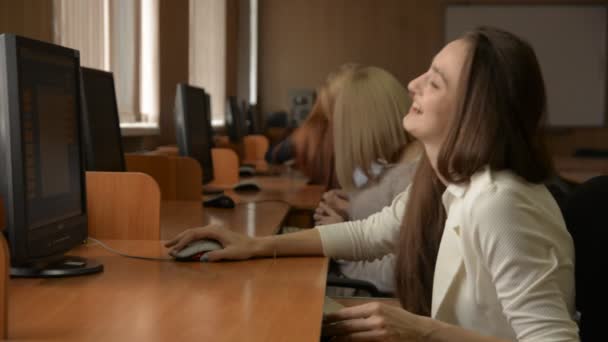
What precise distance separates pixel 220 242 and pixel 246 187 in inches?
82.9

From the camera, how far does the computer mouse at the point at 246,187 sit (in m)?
3.97

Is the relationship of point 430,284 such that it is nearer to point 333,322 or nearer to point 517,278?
point 333,322

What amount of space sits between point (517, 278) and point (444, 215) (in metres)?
0.54

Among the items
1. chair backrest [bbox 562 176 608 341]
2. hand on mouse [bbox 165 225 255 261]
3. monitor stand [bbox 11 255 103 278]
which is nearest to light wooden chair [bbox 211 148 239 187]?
hand on mouse [bbox 165 225 255 261]

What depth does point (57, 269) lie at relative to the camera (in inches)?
64.4

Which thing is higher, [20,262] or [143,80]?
[143,80]

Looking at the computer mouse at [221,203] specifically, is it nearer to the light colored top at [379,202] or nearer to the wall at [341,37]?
the light colored top at [379,202]

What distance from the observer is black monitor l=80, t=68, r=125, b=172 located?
238 centimetres

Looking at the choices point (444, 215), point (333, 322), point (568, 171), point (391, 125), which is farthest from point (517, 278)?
point (568, 171)

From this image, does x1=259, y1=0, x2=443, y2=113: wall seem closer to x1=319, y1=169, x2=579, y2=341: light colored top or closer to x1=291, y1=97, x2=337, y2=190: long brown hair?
x1=291, y1=97, x2=337, y2=190: long brown hair

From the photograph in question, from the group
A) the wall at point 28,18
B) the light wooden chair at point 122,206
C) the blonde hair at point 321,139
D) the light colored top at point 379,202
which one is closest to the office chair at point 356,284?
the light colored top at point 379,202

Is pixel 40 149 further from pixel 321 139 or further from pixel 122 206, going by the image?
pixel 321 139

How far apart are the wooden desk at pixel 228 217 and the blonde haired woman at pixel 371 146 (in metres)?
0.31

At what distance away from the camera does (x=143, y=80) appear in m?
4.73
